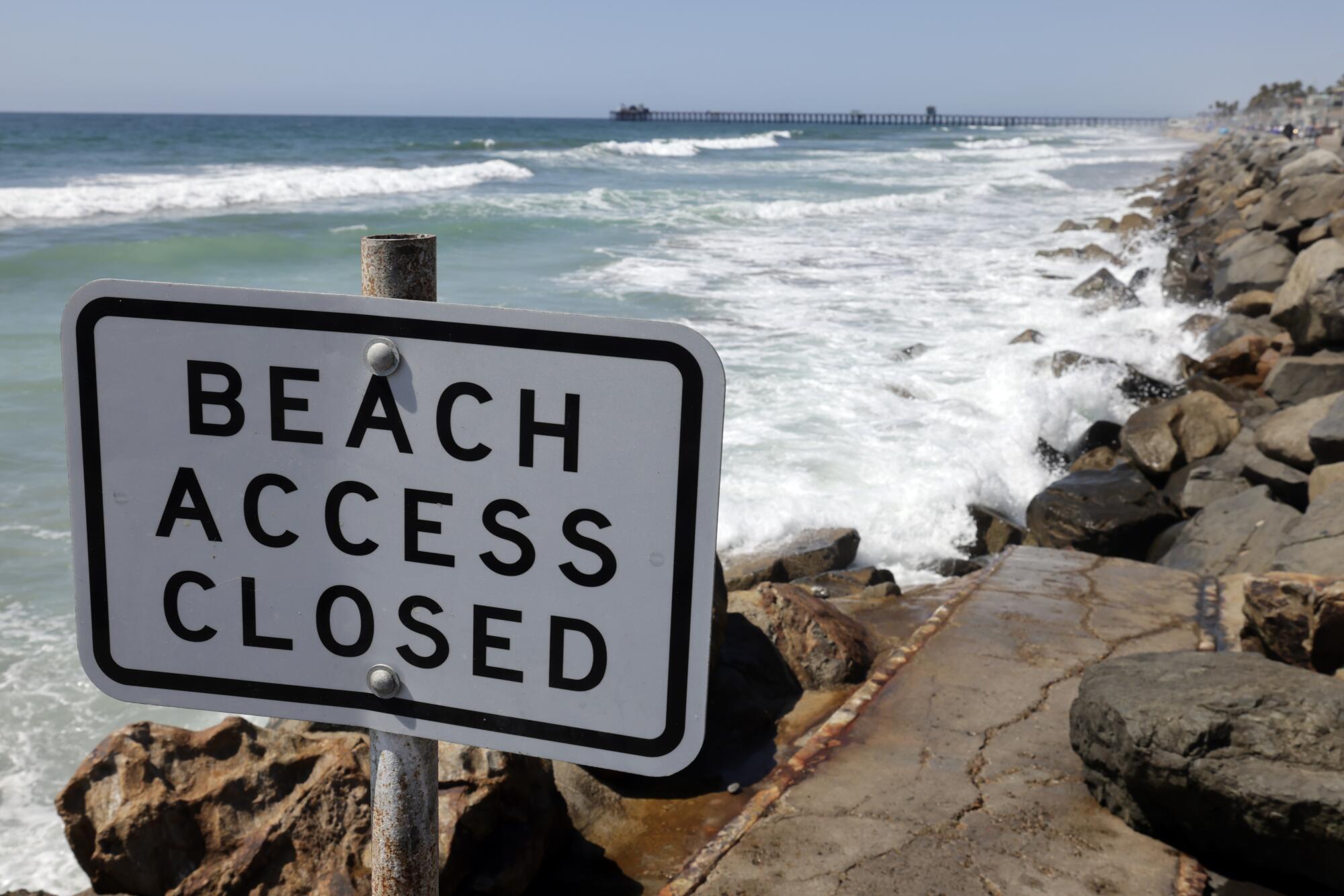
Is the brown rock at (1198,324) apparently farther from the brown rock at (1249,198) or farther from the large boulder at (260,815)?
the large boulder at (260,815)

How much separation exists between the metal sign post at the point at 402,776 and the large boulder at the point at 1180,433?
316 inches

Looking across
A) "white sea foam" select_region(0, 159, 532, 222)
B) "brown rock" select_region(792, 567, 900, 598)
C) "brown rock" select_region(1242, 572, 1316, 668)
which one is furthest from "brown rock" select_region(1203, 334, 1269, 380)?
"white sea foam" select_region(0, 159, 532, 222)

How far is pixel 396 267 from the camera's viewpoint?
1125 mm

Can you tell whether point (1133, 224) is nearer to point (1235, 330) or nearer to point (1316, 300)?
Result: point (1235, 330)

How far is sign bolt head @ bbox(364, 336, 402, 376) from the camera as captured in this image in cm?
110

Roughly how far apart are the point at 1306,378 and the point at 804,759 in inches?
261

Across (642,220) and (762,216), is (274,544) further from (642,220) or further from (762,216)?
(762,216)

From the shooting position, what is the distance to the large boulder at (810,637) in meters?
4.55

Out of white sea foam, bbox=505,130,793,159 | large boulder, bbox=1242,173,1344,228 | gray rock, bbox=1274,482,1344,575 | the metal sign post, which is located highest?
white sea foam, bbox=505,130,793,159

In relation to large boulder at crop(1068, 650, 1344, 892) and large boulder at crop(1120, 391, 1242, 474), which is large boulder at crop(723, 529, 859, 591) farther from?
large boulder at crop(1068, 650, 1344, 892)

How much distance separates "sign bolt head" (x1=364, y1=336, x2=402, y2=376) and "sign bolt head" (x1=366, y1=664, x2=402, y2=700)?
0.31 m

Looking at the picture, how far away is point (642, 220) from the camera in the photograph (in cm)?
2592

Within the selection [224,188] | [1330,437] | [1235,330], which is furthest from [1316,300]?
[224,188]

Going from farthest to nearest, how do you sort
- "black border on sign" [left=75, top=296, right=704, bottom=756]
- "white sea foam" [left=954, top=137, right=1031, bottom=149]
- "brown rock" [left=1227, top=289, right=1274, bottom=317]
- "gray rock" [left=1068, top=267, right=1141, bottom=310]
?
"white sea foam" [left=954, top=137, right=1031, bottom=149] → "gray rock" [left=1068, top=267, right=1141, bottom=310] → "brown rock" [left=1227, top=289, right=1274, bottom=317] → "black border on sign" [left=75, top=296, right=704, bottom=756]
